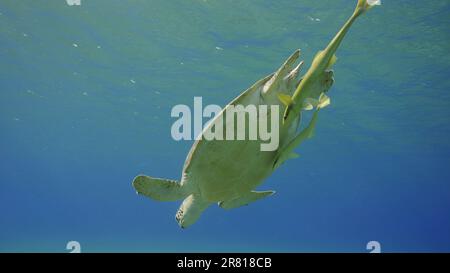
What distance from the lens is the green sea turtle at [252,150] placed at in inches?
109

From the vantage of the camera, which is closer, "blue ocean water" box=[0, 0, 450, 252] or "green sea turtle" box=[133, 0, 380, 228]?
"green sea turtle" box=[133, 0, 380, 228]

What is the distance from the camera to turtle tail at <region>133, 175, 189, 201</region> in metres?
3.82

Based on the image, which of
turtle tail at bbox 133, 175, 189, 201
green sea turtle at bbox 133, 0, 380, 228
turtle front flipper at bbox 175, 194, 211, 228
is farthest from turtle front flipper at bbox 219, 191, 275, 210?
turtle tail at bbox 133, 175, 189, 201

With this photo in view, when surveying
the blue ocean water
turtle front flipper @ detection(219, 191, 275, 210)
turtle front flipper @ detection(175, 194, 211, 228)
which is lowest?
turtle front flipper @ detection(175, 194, 211, 228)

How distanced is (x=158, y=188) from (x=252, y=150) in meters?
1.21

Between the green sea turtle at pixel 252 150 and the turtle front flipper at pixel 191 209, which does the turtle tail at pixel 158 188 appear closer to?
the green sea turtle at pixel 252 150

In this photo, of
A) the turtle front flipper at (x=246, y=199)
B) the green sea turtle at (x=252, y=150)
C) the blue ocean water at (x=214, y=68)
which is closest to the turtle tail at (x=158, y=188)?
the green sea turtle at (x=252, y=150)

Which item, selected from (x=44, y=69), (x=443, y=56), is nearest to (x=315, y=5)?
(x=443, y=56)

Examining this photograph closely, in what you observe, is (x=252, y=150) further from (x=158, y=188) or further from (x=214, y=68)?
(x=214, y=68)

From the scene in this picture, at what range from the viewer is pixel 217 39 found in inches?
696

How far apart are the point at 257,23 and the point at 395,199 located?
7399 centimetres

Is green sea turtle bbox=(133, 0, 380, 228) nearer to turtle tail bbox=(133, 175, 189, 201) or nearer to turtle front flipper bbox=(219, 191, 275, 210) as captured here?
turtle tail bbox=(133, 175, 189, 201)

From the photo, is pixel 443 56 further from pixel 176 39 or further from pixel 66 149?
pixel 66 149

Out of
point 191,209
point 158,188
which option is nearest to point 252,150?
point 158,188
